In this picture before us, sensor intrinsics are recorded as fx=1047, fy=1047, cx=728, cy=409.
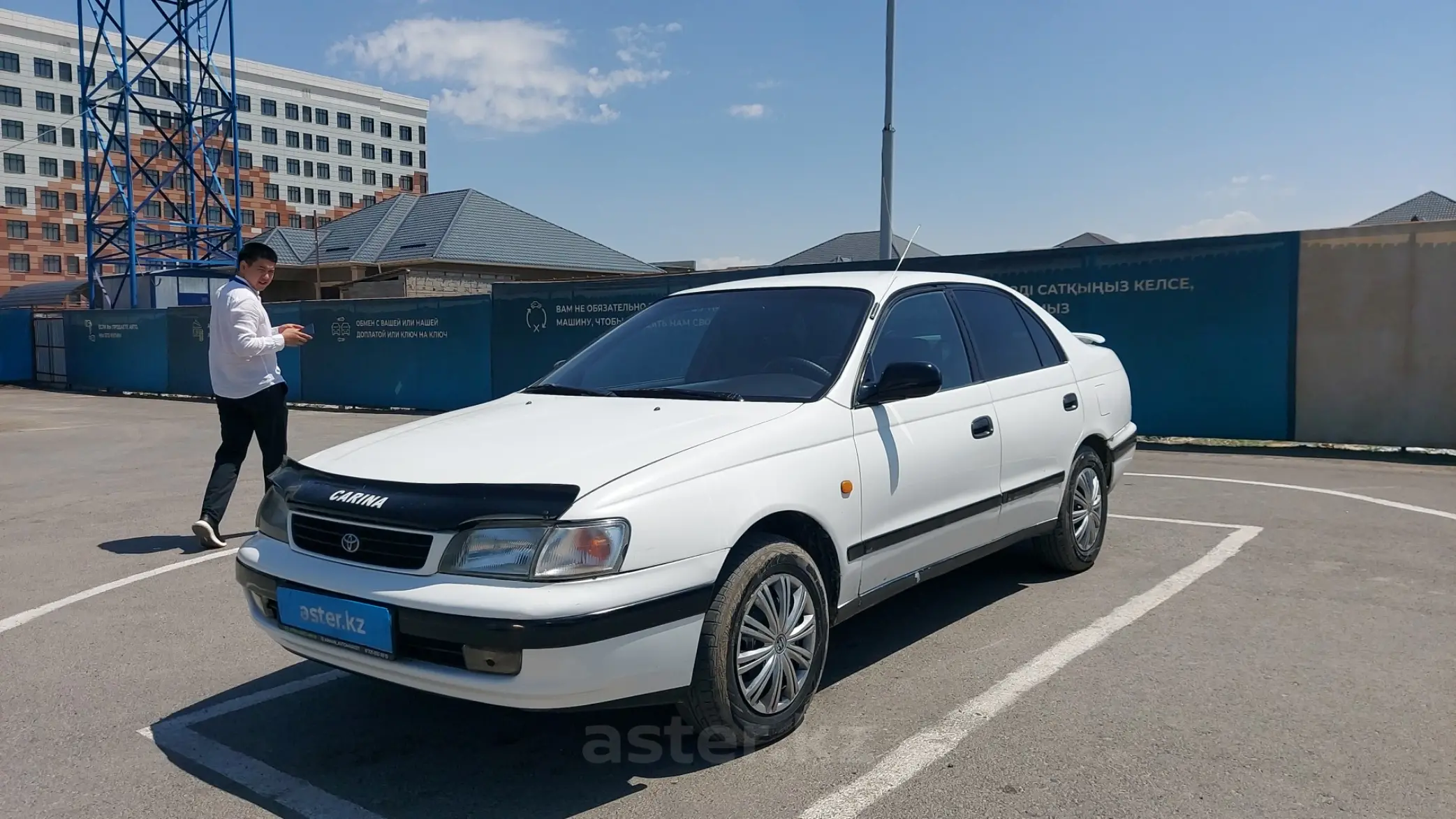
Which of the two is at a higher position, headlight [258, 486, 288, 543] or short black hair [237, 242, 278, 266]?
short black hair [237, 242, 278, 266]

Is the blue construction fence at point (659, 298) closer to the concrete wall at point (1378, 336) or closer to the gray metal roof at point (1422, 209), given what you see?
the concrete wall at point (1378, 336)

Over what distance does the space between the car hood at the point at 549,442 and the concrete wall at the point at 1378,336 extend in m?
9.03

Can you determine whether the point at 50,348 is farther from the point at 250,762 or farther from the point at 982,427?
the point at 982,427

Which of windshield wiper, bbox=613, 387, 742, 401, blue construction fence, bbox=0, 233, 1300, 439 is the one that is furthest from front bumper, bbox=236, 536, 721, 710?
blue construction fence, bbox=0, 233, 1300, 439

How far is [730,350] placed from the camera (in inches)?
175

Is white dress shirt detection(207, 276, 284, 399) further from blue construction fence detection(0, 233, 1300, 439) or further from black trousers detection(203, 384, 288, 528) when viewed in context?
blue construction fence detection(0, 233, 1300, 439)

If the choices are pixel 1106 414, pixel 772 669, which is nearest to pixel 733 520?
pixel 772 669

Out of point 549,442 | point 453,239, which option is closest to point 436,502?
point 549,442

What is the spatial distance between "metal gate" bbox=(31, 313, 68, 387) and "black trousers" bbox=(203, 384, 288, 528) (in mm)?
24069

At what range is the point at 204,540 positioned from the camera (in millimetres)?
6719

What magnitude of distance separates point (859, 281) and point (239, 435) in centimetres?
436

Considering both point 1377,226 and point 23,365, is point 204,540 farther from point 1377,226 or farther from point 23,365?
point 23,365

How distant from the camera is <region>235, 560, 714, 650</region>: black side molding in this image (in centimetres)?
287

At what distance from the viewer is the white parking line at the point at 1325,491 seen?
7289 millimetres
